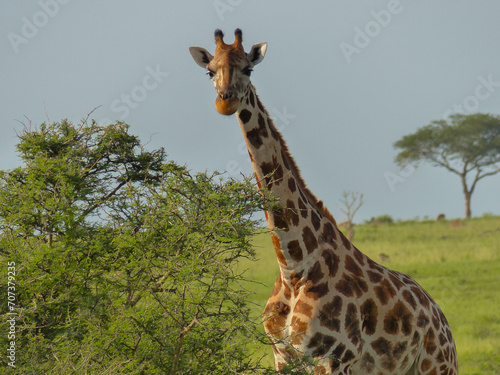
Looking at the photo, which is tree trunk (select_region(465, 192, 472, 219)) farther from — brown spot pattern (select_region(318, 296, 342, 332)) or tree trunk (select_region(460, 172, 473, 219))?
brown spot pattern (select_region(318, 296, 342, 332))

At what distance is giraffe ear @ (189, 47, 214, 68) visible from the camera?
6.73 metres

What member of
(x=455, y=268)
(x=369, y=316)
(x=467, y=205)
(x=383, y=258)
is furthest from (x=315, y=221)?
(x=467, y=205)

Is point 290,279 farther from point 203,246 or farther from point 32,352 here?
point 32,352

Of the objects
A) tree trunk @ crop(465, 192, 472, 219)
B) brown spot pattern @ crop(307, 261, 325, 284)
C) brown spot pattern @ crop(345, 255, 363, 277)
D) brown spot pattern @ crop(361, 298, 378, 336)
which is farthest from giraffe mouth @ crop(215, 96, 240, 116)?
tree trunk @ crop(465, 192, 472, 219)

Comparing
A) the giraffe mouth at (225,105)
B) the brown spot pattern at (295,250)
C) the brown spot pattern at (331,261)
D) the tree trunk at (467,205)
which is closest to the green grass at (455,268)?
the brown spot pattern at (331,261)

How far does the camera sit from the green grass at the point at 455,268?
50.8 ft

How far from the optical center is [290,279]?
6.57 m

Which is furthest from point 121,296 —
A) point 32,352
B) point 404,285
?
point 404,285

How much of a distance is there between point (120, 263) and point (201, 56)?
2246 mm

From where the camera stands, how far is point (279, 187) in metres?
6.50

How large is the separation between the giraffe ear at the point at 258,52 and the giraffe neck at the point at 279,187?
0.26m

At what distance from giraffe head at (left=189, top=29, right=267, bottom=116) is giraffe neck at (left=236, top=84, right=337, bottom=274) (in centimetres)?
25

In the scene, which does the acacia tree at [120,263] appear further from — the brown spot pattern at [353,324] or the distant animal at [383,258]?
the distant animal at [383,258]

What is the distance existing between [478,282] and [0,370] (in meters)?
18.8
